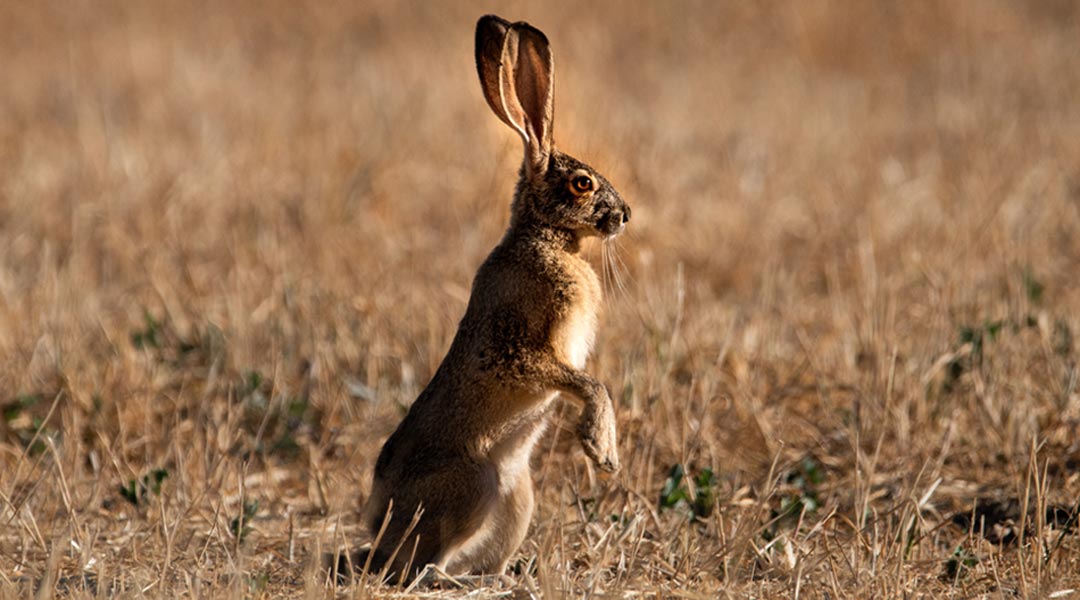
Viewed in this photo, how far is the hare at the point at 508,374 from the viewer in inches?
145

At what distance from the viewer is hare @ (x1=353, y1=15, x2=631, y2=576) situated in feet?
12.1

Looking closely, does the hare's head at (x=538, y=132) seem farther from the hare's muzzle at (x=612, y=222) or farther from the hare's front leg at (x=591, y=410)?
the hare's front leg at (x=591, y=410)

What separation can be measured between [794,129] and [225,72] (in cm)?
496

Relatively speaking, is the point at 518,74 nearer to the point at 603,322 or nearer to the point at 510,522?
the point at 510,522

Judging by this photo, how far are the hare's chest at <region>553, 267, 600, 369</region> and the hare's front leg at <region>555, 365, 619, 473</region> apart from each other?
0.08 m

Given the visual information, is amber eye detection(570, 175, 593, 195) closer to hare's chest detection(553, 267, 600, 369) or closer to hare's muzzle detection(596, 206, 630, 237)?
hare's muzzle detection(596, 206, 630, 237)

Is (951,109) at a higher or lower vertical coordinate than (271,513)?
higher

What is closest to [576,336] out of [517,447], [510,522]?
[517,447]

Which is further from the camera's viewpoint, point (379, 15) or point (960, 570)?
point (379, 15)

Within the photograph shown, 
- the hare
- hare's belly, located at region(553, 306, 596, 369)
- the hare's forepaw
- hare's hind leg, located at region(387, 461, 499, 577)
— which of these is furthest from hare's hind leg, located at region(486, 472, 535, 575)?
hare's belly, located at region(553, 306, 596, 369)

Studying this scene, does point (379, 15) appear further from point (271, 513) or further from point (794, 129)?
point (271, 513)

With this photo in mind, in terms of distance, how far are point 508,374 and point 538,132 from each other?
70 centimetres

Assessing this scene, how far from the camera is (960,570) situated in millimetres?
3961

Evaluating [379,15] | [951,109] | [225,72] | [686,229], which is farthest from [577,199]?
[379,15]
